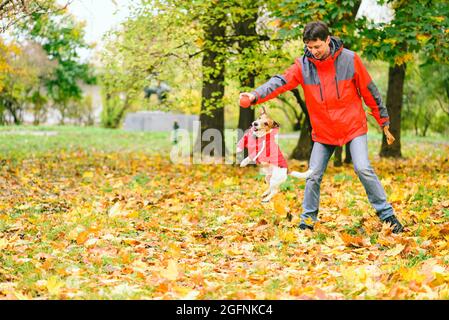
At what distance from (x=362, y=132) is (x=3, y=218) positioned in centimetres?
424

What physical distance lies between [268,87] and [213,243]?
5.28 ft

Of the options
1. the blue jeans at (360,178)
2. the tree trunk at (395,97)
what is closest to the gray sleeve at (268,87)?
the blue jeans at (360,178)

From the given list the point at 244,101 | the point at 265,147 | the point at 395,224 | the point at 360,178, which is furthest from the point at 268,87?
the point at 395,224

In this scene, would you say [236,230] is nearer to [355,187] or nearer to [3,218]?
[3,218]

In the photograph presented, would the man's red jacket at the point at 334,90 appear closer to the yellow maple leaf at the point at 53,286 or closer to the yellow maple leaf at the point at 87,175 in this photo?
the yellow maple leaf at the point at 53,286

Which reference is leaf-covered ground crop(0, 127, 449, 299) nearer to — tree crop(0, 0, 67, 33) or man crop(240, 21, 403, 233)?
man crop(240, 21, 403, 233)

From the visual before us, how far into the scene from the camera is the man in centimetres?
605

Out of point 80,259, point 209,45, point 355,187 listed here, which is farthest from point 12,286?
point 209,45

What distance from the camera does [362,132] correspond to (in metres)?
6.26

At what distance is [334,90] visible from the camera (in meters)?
6.13

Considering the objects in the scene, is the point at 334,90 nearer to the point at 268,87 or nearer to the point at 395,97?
the point at 268,87

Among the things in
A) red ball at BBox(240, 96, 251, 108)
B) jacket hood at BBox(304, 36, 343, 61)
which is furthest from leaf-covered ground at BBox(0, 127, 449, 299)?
jacket hood at BBox(304, 36, 343, 61)

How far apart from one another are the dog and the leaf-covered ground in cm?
56

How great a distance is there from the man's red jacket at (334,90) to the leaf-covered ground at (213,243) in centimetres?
104
